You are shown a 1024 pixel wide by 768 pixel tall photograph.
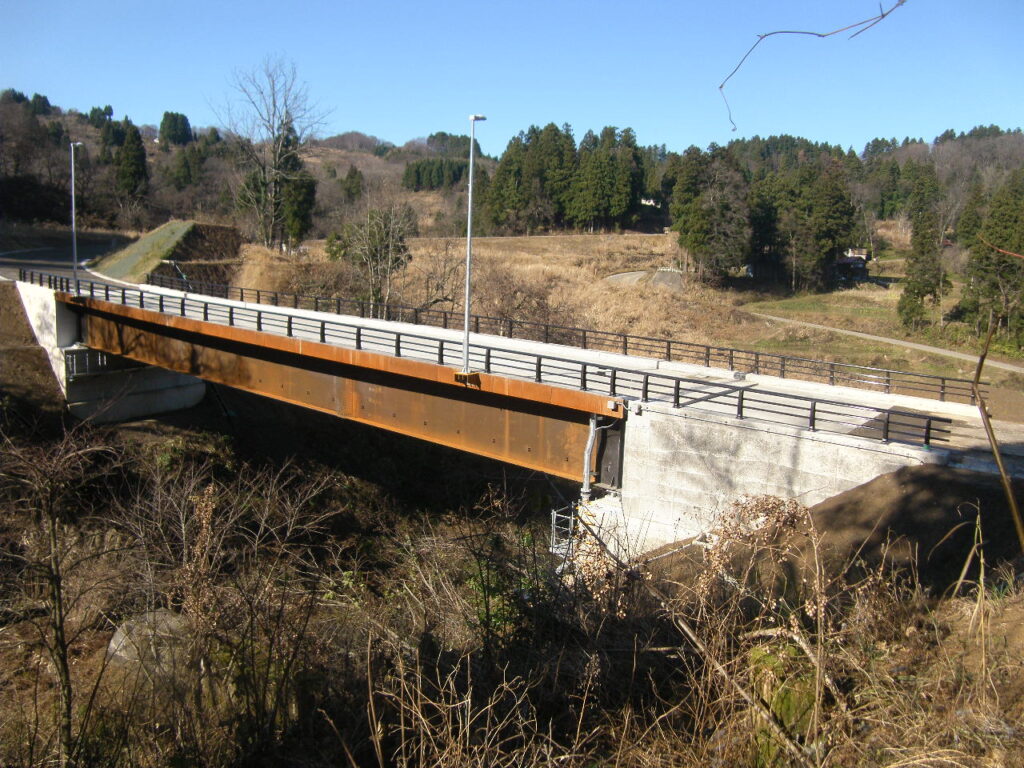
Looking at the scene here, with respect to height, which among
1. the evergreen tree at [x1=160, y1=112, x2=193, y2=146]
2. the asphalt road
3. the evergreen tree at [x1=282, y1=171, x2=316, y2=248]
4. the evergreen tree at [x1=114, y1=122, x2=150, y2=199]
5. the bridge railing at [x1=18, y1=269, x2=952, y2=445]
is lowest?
the bridge railing at [x1=18, y1=269, x2=952, y2=445]

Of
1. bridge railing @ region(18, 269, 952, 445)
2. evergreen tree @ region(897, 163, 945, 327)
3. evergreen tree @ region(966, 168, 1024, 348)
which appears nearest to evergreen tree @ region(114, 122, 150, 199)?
bridge railing @ region(18, 269, 952, 445)

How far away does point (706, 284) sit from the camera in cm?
6556

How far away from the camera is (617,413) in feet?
50.9

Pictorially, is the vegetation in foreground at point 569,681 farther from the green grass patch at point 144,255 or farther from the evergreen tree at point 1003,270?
the green grass patch at point 144,255

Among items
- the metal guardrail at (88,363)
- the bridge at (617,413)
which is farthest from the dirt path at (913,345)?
the metal guardrail at (88,363)

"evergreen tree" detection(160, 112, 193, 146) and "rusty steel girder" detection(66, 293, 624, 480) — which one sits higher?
"evergreen tree" detection(160, 112, 193, 146)

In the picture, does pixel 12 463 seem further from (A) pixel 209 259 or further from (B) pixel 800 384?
(A) pixel 209 259

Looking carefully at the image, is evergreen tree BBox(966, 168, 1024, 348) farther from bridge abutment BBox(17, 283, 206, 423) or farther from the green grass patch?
the green grass patch

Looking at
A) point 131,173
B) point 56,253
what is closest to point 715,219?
point 56,253

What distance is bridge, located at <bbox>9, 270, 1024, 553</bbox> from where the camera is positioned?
13984 millimetres

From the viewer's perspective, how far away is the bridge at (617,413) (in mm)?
13984

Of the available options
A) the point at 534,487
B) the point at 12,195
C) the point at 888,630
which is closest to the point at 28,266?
the point at 12,195

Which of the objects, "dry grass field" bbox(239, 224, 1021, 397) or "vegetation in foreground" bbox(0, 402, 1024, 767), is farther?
"dry grass field" bbox(239, 224, 1021, 397)

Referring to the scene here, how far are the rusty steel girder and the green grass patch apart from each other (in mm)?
23475
